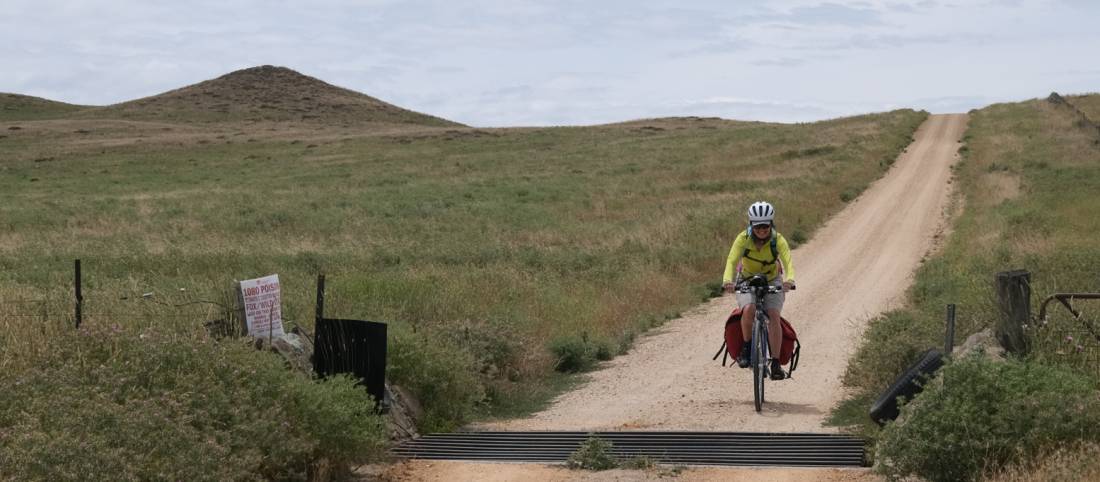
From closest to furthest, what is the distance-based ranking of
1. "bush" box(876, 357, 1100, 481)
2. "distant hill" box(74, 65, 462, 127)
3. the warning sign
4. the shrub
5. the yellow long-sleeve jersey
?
"bush" box(876, 357, 1100, 481) < the shrub < the warning sign < the yellow long-sleeve jersey < "distant hill" box(74, 65, 462, 127)

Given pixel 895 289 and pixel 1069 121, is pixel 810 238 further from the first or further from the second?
Answer: pixel 1069 121

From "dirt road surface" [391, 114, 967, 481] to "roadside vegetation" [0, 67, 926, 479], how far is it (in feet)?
1.92

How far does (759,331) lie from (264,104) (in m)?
110

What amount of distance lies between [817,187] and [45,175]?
3901cm

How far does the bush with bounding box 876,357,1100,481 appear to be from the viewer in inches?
293

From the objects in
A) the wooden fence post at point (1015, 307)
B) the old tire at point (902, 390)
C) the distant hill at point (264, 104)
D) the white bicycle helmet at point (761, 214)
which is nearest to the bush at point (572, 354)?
the white bicycle helmet at point (761, 214)

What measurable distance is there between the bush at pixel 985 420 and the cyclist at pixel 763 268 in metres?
3.26

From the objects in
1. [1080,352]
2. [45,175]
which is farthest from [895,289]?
[45,175]

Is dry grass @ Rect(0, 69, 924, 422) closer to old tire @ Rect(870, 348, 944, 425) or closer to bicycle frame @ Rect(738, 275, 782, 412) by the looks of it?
bicycle frame @ Rect(738, 275, 782, 412)

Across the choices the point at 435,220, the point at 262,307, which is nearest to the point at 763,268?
the point at 262,307

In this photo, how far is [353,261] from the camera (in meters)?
24.0

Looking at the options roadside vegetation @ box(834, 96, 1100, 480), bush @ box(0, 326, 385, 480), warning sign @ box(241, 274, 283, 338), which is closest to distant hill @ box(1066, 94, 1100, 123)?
roadside vegetation @ box(834, 96, 1100, 480)

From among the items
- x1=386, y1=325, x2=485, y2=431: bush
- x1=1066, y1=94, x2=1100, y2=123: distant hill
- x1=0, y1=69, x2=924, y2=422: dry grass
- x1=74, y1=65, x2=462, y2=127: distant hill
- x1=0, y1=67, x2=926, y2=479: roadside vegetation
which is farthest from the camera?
x1=74, y1=65, x2=462, y2=127: distant hill

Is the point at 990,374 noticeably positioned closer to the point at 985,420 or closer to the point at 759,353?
the point at 985,420
